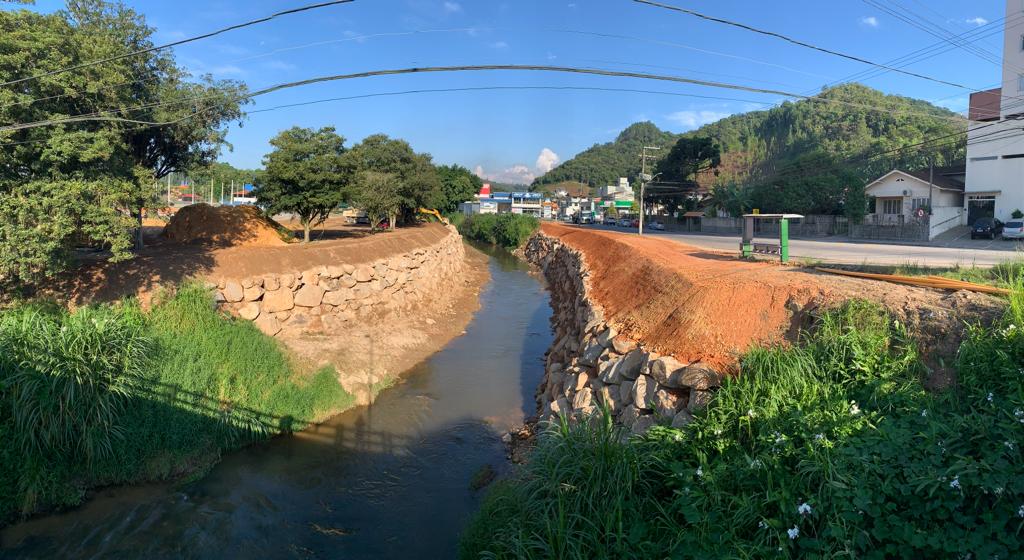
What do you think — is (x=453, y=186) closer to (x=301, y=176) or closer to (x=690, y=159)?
(x=690, y=159)

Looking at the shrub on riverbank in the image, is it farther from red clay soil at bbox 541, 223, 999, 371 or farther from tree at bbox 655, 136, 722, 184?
red clay soil at bbox 541, 223, 999, 371

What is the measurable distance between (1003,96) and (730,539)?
44535 mm

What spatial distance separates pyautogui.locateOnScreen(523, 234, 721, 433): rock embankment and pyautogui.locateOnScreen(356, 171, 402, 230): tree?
696 inches

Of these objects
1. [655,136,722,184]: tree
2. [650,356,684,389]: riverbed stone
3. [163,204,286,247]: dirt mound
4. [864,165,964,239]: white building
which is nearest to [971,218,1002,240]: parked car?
[864,165,964,239]: white building

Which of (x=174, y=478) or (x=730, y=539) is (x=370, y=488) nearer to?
(x=174, y=478)

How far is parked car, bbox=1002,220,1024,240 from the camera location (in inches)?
1150

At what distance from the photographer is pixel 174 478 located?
9.30 metres

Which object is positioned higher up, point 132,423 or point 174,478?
point 132,423

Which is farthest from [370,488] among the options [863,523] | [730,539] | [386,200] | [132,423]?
[386,200]

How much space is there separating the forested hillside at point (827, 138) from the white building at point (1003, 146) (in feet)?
8.24

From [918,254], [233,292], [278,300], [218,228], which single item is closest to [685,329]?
[278,300]

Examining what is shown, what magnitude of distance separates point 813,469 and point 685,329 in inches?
174

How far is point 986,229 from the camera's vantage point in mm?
31141

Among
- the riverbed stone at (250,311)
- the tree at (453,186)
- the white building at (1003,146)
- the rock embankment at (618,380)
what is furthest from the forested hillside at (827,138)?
the tree at (453,186)
